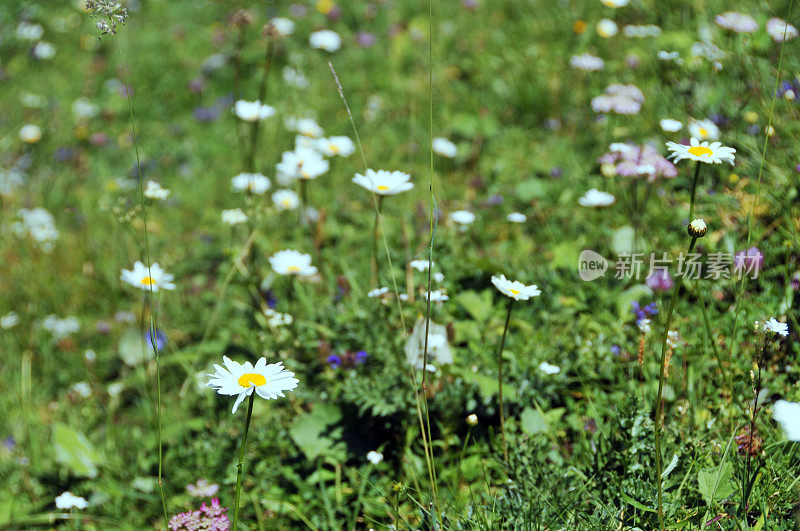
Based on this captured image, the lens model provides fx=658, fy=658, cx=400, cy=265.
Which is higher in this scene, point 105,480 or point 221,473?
point 221,473

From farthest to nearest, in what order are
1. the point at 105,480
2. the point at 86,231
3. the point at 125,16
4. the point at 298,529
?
1. the point at 86,231
2. the point at 105,480
3. the point at 298,529
4. the point at 125,16

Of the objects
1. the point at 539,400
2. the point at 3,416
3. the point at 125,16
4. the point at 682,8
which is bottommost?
the point at 3,416

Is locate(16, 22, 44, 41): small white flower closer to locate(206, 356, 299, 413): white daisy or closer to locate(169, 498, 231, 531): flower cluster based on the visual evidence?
locate(169, 498, 231, 531): flower cluster

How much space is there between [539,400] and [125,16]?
1.37 metres

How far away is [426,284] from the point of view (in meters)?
2.15

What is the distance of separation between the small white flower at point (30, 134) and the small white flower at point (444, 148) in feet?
8.06

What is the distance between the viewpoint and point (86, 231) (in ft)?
10.8

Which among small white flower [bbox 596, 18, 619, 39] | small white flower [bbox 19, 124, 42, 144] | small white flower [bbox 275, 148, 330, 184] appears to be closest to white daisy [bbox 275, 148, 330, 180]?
small white flower [bbox 275, 148, 330, 184]

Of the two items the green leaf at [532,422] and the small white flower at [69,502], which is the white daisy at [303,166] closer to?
the green leaf at [532,422]

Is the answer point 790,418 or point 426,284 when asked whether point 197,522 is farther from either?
point 790,418

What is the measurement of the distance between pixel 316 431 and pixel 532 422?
61cm

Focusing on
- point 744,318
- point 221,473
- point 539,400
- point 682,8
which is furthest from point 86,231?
point 682,8

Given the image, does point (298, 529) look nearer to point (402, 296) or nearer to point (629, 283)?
point (402, 296)

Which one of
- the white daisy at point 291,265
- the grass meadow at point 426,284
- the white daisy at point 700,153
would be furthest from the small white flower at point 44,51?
the white daisy at point 700,153
